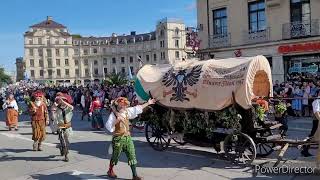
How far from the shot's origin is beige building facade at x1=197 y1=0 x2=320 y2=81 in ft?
75.9

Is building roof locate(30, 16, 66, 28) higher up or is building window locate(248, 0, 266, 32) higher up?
building roof locate(30, 16, 66, 28)

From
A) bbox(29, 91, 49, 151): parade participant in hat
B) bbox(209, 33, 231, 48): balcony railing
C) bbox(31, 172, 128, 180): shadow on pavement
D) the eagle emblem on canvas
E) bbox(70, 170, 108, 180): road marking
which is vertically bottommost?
bbox(31, 172, 128, 180): shadow on pavement

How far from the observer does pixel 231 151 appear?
10320mm

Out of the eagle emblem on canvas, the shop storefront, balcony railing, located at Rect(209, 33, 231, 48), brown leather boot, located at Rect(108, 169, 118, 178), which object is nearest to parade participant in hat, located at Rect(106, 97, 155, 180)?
brown leather boot, located at Rect(108, 169, 118, 178)

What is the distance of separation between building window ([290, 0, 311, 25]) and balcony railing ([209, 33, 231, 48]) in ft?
14.1

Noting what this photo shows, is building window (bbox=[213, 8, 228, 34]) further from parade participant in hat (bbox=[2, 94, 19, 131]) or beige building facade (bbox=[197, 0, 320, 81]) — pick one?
parade participant in hat (bbox=[2, 94, 19, 131])

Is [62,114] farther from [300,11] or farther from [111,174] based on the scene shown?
[300,11]

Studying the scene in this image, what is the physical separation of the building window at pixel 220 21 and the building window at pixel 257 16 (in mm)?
1825

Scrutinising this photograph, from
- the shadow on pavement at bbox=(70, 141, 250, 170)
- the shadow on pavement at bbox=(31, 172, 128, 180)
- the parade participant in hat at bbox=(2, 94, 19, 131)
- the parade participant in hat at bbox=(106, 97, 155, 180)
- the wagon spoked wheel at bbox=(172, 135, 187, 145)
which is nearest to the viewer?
the parade participant in hat at bbox=(106, 97, 155, 180)

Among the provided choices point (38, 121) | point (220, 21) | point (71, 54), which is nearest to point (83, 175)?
point (38, 121)

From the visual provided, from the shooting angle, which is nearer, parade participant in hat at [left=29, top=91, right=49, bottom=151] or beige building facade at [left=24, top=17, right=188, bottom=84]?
parade participant in hat at [left=29, top=91, right=49, bottom=151]

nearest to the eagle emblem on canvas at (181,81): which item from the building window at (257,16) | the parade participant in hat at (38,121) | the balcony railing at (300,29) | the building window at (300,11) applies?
the parade participant in hat at (38,121)

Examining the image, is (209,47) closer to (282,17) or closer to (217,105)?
(282,17)

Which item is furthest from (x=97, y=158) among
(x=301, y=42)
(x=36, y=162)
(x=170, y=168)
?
(x=301, y=42)
